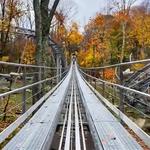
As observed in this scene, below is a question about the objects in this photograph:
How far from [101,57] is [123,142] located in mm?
43908

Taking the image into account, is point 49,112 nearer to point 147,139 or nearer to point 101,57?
point 147,139

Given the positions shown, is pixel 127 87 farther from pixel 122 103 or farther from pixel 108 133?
pixel 108 133

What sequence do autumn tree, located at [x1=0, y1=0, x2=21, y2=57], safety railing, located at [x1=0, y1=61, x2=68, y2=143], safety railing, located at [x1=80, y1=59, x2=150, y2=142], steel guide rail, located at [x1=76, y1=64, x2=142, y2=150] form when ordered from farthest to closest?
autumn tree, located at [x1=0, y1=0, x2=21, y2=57]
safety railing, located at [x1=80, y1=59, x2=150, y2=142]
safety railing, located at [x1=0, y1=61, x2=68, y2=143]
steel guide rail, located at [x1=76, y1=64, x2=142, y2=150]

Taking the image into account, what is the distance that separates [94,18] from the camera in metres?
54.2

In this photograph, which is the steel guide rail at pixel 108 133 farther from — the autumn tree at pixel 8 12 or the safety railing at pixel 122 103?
the autumn tree at pixel 8 12

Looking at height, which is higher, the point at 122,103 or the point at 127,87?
the point at 127,87

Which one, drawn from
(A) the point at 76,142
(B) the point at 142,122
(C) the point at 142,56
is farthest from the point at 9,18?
(C) the point at 142,56

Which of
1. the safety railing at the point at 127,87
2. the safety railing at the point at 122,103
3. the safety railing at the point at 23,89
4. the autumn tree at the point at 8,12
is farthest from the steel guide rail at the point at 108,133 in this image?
the autumn tree at the point at 8,12

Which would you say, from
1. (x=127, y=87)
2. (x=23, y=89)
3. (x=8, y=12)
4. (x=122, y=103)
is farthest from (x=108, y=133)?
(x=8, y=12)

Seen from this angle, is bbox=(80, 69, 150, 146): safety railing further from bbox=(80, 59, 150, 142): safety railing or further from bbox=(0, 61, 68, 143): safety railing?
bbox=(0, 61, 68, 143): safety railing

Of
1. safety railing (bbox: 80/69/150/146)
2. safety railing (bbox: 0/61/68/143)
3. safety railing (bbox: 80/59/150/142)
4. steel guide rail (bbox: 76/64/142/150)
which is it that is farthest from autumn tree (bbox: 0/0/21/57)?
steel guide rail (bbox: 76/64/142/150)

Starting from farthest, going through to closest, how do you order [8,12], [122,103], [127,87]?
[8,12]
[122,103]
[127,87]

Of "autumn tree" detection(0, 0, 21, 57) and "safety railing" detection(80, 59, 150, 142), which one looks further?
"autumn tree" detection(0, 0, 21, 57)

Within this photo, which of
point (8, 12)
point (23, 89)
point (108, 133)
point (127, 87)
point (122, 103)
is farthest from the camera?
point (8, 12)
